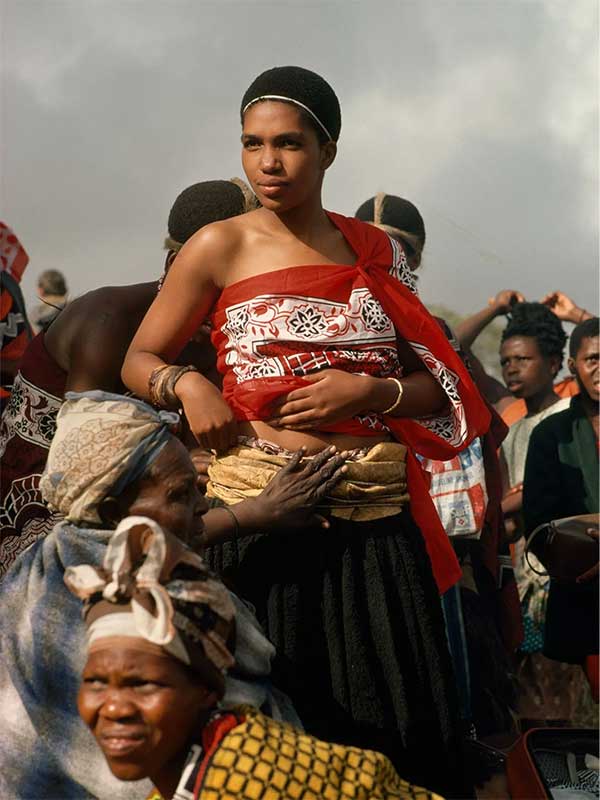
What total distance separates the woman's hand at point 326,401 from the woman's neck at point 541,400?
158 inches

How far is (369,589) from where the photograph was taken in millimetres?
3018

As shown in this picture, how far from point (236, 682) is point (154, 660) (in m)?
0.31

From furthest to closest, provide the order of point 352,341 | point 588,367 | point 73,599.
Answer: point 588,367
point 352,341
point 73,599

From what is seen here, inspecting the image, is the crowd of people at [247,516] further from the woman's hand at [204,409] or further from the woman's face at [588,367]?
the woman's face at [588,367]

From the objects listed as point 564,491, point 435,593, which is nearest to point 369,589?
point 435,593

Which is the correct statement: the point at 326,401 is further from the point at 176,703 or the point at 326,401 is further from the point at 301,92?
the point at 176,703

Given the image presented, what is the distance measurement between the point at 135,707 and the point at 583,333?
429 centimetres

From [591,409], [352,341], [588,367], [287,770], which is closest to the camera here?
[287,770]

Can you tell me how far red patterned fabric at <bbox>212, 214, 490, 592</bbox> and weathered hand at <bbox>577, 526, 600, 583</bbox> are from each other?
172cm

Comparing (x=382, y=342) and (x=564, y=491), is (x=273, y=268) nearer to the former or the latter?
(x=382, y=342)

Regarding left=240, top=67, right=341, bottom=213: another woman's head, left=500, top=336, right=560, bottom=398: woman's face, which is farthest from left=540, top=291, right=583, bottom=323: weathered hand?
left=240, top=67, right=341, bottom=213: another woman's head

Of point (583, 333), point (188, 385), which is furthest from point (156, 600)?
point (583, 333)

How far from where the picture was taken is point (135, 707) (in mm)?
2270

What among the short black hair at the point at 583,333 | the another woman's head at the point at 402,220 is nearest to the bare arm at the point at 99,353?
the another woman's head at the point at 402,220
